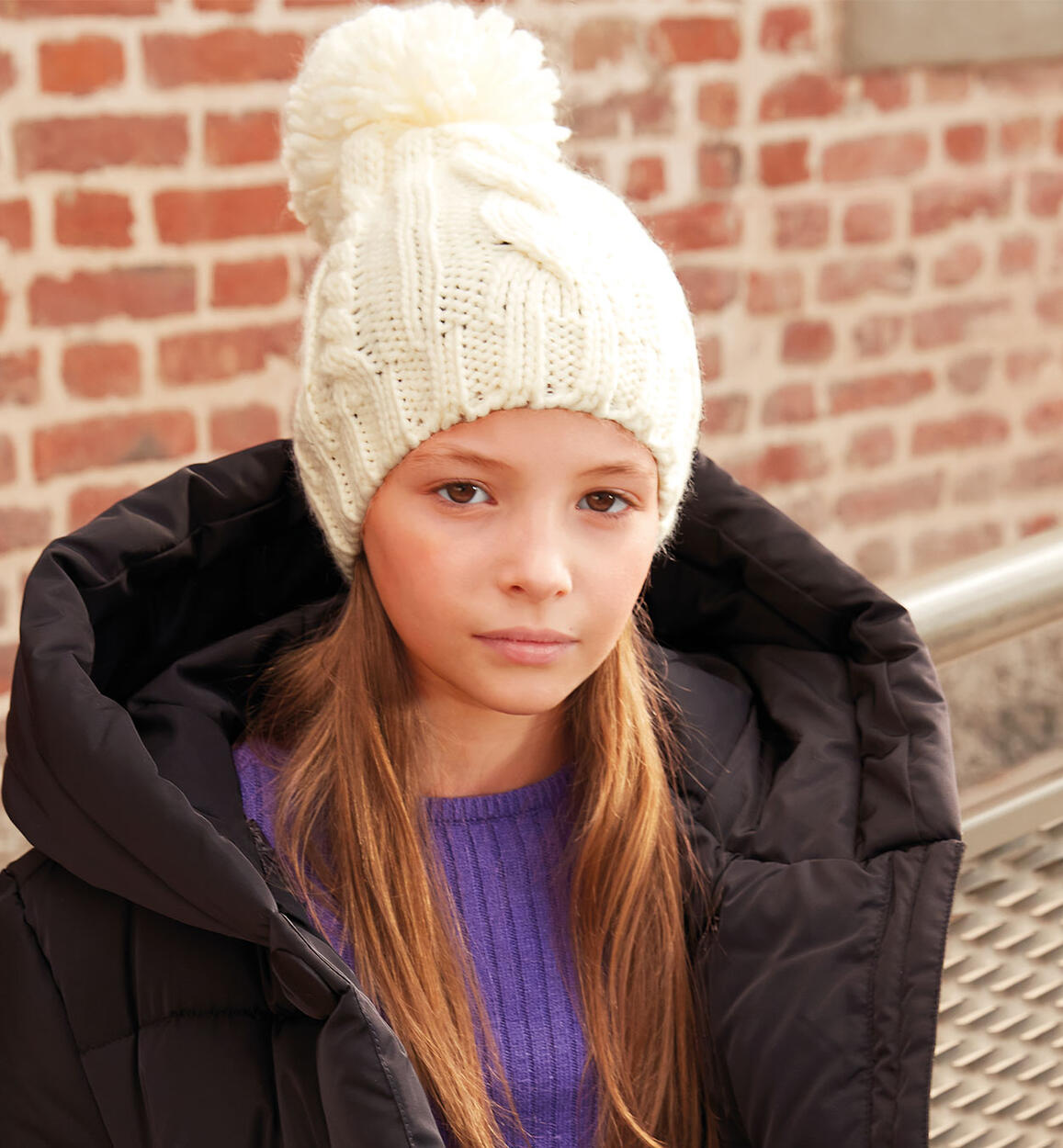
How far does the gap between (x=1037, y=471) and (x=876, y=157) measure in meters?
0.80

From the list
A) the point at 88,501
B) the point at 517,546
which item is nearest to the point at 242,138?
the point at 88,501

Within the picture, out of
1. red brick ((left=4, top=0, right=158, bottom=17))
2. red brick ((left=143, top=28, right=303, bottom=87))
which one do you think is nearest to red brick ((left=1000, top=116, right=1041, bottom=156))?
red brick ((left=143, top=28, right=303, bottom=87))

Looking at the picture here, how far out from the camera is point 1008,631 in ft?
4.22

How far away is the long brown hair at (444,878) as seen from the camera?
3.97 ft

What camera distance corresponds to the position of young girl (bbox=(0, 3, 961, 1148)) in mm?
1116

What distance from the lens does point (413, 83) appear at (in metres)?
1.21

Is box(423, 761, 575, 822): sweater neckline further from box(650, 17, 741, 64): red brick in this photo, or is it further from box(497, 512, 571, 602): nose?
box(650, 17, 741, 64): red brick

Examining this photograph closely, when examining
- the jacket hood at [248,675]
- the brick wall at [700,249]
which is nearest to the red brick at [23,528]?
the brick wall at [700,249]

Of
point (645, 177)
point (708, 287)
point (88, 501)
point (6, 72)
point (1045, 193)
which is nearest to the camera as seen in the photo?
point (6, 72)

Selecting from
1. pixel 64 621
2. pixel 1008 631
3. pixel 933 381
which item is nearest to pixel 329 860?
pixel 64 621

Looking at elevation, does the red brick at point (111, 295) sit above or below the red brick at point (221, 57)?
below

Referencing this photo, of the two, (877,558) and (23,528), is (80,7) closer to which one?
(23,528)

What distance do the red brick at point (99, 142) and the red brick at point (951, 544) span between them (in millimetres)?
1708

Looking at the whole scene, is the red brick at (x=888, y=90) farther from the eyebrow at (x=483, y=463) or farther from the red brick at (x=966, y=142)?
the eyebrow at (x=483, y=463)
